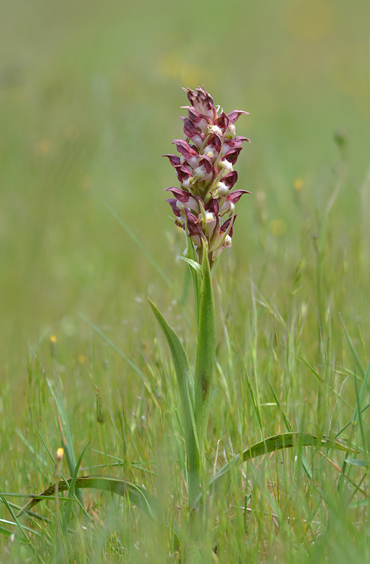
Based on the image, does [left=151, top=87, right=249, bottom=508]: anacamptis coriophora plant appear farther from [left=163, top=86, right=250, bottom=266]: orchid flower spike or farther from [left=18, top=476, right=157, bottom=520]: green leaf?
[left=18, top=476, right=157, bottom=520]: green leaf

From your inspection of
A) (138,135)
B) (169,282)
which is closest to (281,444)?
(169,282)

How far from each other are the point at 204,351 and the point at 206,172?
391 millimetres

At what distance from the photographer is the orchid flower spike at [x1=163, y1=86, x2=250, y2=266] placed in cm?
135

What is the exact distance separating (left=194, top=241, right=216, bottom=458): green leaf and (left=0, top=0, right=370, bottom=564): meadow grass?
0.35ft

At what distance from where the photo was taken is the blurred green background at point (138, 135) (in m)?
3.03

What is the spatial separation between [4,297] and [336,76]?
6612mm

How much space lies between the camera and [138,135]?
7.11 meters

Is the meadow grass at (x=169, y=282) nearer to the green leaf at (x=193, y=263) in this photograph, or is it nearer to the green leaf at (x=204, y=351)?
the green leaf at (x=204, y=351)

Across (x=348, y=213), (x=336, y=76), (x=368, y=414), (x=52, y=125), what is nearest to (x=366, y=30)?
(x=336, y=76)

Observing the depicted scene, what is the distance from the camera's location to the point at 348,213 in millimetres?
4723

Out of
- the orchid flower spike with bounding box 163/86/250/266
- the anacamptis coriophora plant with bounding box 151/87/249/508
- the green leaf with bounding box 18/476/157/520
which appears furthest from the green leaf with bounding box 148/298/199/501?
the orchid flower spike with bounding box 163/86/250/266

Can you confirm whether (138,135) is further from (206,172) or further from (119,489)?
(119,489)

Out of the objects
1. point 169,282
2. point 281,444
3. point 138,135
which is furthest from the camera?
point 138,135

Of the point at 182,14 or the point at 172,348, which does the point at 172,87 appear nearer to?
the point at 182,14
